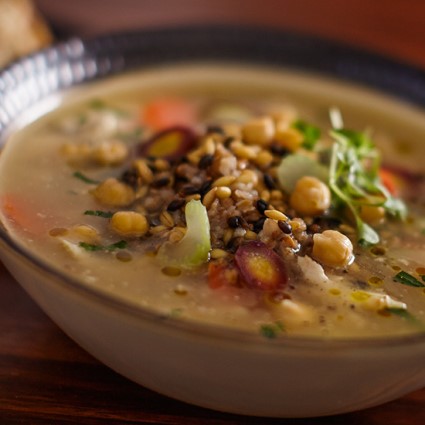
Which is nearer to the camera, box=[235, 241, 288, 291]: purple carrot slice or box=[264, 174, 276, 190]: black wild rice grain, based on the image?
box=[235, 241, 288, 291]: purple carrot slice

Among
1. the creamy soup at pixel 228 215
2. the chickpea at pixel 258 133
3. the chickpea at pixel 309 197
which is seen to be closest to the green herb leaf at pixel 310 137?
the creamy soup at pixel 228 215

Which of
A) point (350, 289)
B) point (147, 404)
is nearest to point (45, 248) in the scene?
point (147, 404)

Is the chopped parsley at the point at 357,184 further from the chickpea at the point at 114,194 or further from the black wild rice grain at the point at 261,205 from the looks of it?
the chickpea at the point at 114,194

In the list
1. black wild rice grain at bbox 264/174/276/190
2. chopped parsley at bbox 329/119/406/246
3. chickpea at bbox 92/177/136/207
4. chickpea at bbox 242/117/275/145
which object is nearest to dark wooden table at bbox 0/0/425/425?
chickpea at bbox 92/177/136/207

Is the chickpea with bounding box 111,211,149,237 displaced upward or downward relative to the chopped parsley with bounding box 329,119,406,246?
downward

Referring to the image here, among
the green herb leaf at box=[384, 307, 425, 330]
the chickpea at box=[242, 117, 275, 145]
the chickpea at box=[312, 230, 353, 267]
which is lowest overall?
the green herb leaf at box=[384, 307, 425, 330]

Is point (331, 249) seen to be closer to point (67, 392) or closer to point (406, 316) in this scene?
point (406, 316)

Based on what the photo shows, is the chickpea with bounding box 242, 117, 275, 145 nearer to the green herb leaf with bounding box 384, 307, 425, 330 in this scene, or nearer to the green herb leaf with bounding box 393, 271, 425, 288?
the green herb leaf with bounding box 393, 271, 425, 288

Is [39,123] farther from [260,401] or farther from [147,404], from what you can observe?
[260,401]
